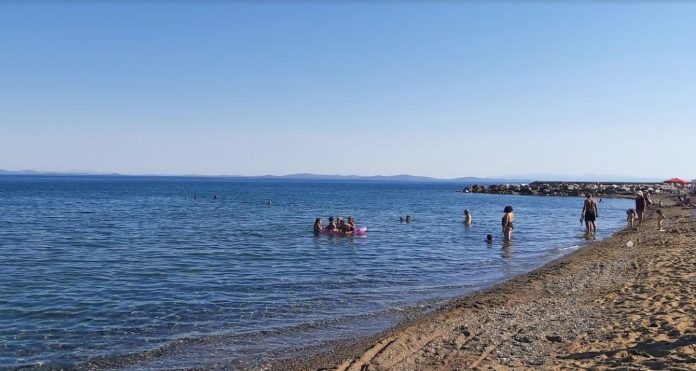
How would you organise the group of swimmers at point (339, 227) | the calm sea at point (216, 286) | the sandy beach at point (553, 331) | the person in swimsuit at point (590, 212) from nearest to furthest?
the sandy beach at point (553, 331)
the calm sea at point (216, 286)
the person in swimsuit at point (590, 212)
the group of swimmers at point (339, 227)

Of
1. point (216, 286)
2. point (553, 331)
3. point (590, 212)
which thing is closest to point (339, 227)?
point (590, 212)

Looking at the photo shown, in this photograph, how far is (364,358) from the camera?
842cm

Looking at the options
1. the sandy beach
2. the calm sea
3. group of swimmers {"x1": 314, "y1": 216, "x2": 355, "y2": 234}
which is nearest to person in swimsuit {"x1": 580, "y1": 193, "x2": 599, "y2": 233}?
the calm sea

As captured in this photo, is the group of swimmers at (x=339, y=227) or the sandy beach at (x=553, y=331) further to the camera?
the group of swimmers at (x=339, y=227)

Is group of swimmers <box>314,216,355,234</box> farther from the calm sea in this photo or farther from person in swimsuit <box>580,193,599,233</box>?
person in swimsuit <box>580,193,599,233</box>

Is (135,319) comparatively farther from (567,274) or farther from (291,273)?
(567,274)

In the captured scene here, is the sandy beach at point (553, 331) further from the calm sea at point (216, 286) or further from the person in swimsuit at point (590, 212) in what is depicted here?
the person in swimsuit at point (590, 212)

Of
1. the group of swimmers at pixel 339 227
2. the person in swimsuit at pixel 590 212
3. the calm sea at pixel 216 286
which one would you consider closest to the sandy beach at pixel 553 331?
the calm sea at pixel 216 286

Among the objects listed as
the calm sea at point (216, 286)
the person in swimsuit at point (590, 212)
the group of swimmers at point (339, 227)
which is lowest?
the calm sea at point (216, 286)

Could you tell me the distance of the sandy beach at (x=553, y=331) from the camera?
24.7 ft

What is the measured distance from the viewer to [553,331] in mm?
9086

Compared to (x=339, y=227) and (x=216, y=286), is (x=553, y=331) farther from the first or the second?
(x=339, y=227)

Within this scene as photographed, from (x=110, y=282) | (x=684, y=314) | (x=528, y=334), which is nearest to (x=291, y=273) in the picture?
(x=110, y=282)

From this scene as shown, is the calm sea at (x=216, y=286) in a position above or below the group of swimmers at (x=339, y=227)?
below
